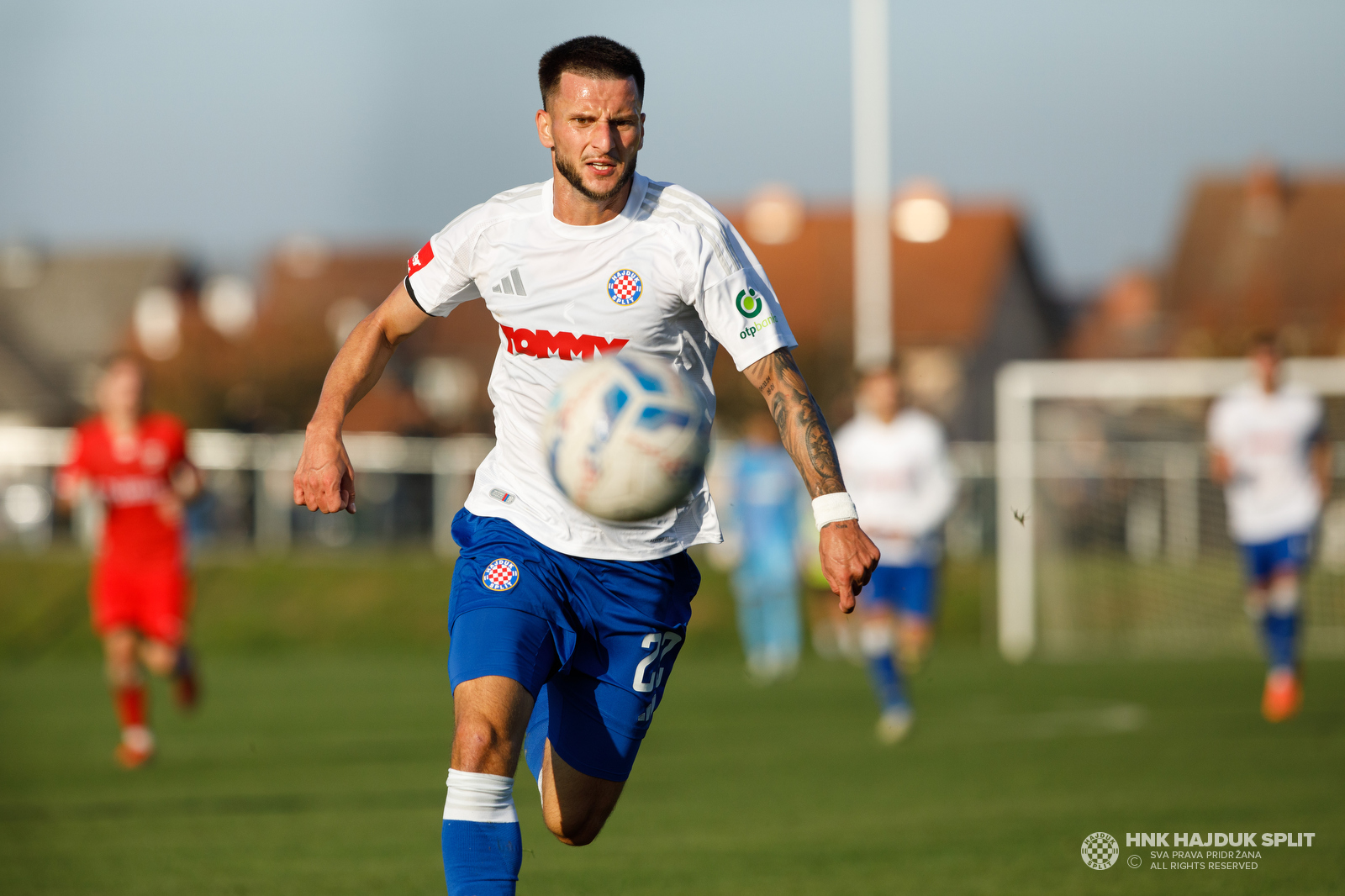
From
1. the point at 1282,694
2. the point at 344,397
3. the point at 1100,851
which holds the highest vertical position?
the point at 344,397

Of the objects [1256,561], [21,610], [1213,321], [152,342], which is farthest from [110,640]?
[152,342]

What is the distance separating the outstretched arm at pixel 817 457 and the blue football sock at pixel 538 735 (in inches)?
45.3

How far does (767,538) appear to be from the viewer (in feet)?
58.3

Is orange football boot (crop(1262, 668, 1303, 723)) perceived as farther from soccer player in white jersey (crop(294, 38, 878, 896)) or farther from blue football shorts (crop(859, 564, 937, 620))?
soccer player in white jersey (crop(294, 38, 878, 896))

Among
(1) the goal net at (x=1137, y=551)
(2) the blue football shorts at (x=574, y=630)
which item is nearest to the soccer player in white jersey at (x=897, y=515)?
(2) the blue football shorts at (x=574, y=630)

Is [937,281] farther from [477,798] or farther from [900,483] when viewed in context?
[477,798]

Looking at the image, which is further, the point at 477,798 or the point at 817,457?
the point at 817,457

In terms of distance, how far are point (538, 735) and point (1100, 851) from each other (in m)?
2.81

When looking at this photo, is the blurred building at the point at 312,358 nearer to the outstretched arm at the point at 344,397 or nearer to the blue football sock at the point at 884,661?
the blue football sock at the point at 884,661

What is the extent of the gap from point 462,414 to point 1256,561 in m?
27.1

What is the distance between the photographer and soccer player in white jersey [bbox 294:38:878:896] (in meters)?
4.42

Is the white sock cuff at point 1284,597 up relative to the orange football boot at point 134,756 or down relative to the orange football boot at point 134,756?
up

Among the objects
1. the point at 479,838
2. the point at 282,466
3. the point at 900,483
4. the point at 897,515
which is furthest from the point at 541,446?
the point at 282,466

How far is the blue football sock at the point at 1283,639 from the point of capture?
1192cm
